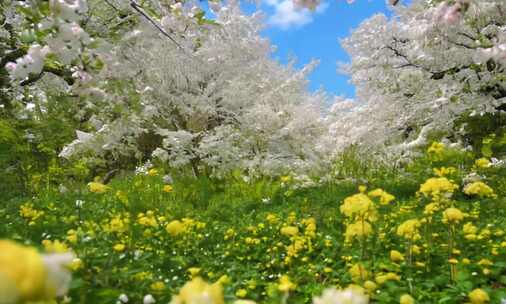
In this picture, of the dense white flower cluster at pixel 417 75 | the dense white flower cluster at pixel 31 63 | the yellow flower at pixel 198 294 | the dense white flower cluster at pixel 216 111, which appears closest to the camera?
the yellow flower at pixel 198 294

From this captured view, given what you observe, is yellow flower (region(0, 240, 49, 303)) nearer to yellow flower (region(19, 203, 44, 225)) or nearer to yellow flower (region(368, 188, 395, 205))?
yellow flower (region(368, 188, 395, 205))

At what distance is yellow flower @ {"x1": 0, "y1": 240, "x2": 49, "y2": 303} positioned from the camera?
63 cm

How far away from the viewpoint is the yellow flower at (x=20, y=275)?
63 cm

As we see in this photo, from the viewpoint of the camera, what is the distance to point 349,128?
9766mm

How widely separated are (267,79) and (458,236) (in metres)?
10.0

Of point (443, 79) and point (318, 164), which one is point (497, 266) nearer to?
point (443, 79)

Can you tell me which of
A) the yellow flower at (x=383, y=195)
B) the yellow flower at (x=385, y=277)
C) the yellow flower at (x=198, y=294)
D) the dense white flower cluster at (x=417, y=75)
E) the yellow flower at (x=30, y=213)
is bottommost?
the yellow flower at (x=385, y=277)

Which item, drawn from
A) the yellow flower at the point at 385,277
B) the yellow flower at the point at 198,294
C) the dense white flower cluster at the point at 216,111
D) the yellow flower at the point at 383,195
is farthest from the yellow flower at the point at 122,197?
the yellow flower at the point at 198,294

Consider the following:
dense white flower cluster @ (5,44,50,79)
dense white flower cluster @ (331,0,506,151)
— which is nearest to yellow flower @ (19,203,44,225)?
dense white flower cluster @ (5,44,50,79)

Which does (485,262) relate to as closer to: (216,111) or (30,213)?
(30,213)

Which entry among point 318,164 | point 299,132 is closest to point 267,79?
point 299,132

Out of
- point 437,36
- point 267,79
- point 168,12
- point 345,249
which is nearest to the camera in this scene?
point 345,249

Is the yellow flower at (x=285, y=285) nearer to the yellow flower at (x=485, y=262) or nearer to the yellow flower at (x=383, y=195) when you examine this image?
the yellow flower at (x=383, y=195)

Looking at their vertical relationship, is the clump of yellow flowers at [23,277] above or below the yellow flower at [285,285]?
above
